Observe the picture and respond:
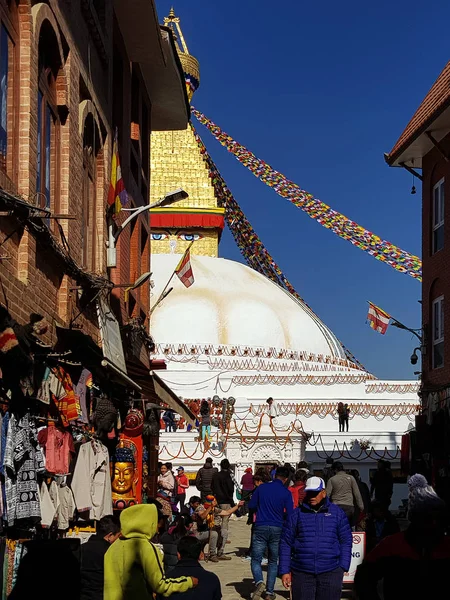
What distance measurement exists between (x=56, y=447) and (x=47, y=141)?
11.5 feet

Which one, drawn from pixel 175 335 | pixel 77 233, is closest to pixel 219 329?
pixel 175 335

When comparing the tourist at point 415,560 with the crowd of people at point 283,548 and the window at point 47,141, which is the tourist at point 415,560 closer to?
the crowd of people at point 283,548

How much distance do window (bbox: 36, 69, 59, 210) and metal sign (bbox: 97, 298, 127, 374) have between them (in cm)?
189

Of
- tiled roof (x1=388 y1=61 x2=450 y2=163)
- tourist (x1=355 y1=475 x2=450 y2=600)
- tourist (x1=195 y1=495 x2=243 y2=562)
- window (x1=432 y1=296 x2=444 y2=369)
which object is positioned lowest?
tourist (x1=195 y1=495 x2=243 y2=562)

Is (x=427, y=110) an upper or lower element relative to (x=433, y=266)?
upper

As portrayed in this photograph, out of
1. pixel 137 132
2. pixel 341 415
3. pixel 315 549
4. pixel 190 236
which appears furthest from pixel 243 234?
pixel 315 549

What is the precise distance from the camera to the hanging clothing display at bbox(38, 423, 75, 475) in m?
11.0

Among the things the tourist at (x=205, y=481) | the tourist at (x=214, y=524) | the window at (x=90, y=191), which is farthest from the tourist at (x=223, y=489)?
the window at (x=90, y=191)

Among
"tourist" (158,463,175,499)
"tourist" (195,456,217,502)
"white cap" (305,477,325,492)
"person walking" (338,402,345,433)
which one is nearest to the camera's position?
"white cap" (305,477,325,492)

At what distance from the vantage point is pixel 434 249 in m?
25.0

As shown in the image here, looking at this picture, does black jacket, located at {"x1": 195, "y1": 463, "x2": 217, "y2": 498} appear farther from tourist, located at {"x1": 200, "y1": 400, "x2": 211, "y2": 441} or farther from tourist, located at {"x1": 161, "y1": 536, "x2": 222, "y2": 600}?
tourist, located at {"x1": 200, "y1": 400, "x2": 211, "y2": 441}

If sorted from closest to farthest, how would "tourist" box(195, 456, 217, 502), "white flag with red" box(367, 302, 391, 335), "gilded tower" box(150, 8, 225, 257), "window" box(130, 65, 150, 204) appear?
"tourist" box(195, 456, 217, 502) → "window" box(130, 65, 150, 204) → "white flag with red" box(367, 302, 391, 335) → "gilded tower" box(150, 8, 225, 257)

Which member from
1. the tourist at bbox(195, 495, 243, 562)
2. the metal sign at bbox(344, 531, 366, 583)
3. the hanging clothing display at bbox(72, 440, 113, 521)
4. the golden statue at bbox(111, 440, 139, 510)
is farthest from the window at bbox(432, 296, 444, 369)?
the hanging clothing display at bbox(72, 440, 113, 521)

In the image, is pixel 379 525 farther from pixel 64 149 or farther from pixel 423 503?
pixel 423 503
